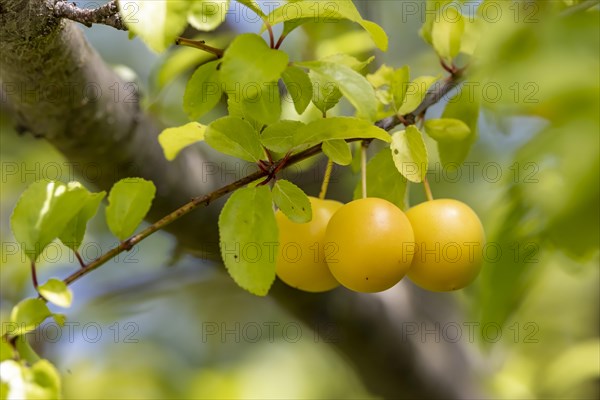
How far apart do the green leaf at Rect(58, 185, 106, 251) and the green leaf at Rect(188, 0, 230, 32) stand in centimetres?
20

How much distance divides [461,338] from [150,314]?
0.62 m

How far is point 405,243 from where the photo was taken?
48 centimetres

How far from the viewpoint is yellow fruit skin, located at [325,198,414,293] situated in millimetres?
469

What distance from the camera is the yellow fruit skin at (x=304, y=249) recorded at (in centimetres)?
51

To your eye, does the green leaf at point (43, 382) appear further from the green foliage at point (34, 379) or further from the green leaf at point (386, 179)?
the green leaf at point (386, 179)

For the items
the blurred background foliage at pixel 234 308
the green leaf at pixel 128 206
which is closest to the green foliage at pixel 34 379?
the green leaf at pixel 128 206

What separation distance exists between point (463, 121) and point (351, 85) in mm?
174

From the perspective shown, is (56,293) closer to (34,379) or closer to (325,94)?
(34,379)

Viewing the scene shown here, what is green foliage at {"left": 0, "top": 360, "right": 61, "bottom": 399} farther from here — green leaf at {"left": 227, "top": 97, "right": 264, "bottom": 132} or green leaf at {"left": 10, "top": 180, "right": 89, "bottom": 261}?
green leaf at {"left": 227, "top": 97, "right": 264, "bottom": 132}

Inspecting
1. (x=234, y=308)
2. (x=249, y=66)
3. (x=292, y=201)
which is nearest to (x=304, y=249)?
(x=292, y=201)

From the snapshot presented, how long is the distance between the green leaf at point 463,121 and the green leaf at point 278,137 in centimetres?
16

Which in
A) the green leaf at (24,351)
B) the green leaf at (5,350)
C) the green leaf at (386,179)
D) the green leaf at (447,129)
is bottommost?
the green leaf at (24,351)

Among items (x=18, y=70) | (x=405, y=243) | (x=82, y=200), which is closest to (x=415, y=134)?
(x=405, y=243)

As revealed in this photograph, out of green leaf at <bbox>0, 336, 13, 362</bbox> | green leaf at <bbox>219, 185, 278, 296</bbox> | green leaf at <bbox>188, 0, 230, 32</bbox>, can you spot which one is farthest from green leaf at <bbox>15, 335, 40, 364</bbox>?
green leaf at <bbox>188, 0, 230, 32</bbox>
